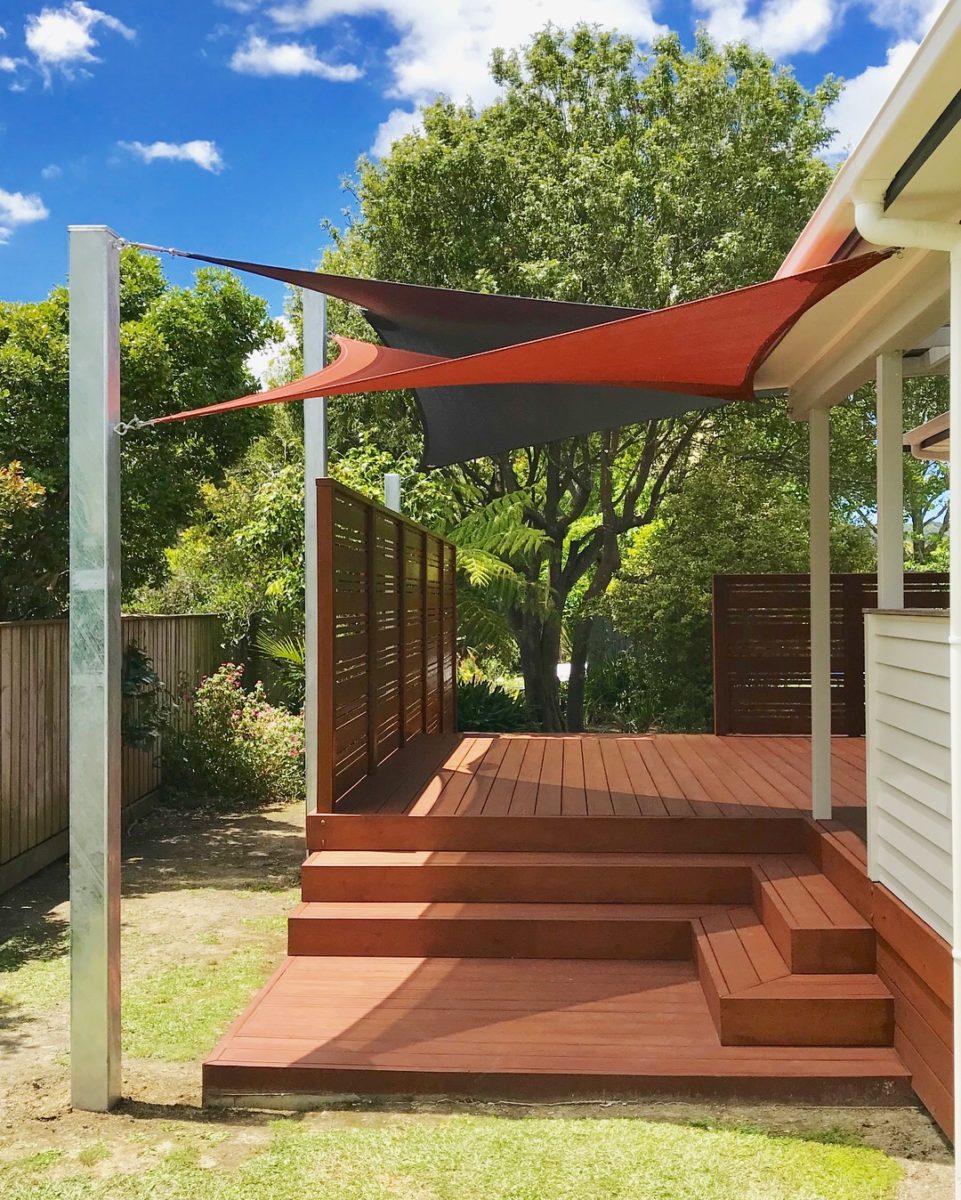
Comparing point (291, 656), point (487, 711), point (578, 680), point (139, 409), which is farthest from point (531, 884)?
point (578, 680)

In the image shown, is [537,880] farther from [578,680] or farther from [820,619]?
[578,680]

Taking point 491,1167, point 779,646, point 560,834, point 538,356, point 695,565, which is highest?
point 538,356

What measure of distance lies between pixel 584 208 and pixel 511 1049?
1015 cm

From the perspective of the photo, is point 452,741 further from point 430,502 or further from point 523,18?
point 523,18

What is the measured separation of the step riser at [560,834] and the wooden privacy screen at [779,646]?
3371 mm

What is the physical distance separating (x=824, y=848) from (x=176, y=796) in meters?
6.15

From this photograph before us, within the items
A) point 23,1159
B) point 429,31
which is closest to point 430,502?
point 23,1159

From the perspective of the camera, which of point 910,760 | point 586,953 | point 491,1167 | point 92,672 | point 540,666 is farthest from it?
point 540,666

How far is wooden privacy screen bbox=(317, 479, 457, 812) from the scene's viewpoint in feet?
16.4

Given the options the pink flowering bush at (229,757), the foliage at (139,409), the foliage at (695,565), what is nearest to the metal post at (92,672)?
the foliage at (139,409)

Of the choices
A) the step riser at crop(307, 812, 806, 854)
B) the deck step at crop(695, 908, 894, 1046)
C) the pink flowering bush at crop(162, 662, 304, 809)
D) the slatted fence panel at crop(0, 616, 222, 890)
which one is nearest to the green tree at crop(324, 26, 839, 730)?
the pink flowering bush at crop(162, 662, 304, 809)

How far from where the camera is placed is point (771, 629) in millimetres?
8234

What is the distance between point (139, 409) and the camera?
8.06 meters

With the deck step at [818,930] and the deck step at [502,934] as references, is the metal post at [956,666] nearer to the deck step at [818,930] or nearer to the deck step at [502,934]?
the deck step at [818,930]
